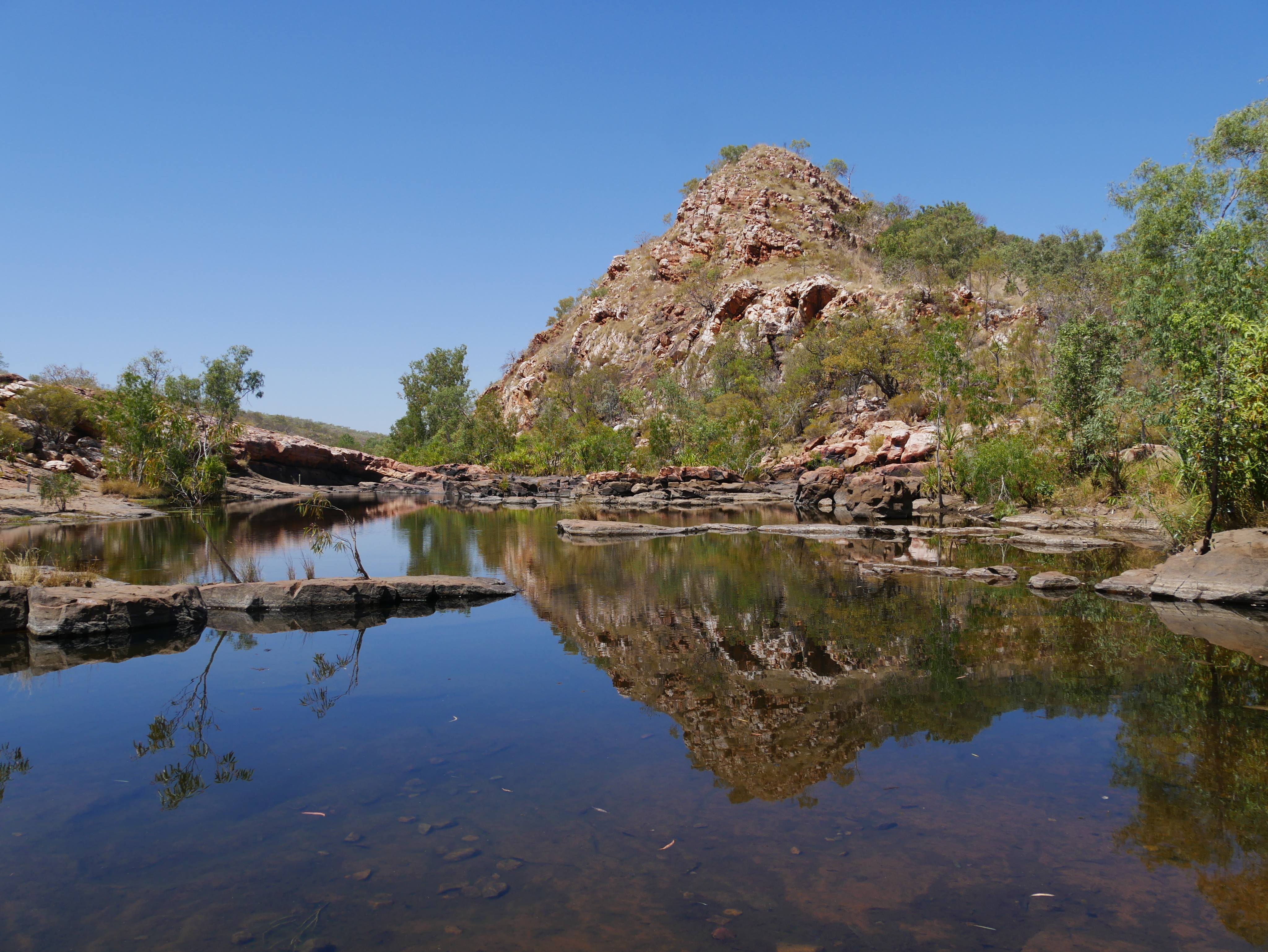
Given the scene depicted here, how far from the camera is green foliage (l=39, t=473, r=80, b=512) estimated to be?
37.9 meters

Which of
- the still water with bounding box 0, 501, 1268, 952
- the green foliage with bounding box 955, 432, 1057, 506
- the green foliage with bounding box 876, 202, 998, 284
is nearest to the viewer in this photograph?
the still water with bounding box 0, 501, 1268, 952

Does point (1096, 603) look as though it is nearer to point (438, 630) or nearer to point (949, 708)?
point (949, 708)

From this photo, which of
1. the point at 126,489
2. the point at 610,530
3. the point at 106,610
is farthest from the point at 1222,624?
the point at 126,489

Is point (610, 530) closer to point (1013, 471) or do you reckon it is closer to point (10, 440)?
point (1013, 471)

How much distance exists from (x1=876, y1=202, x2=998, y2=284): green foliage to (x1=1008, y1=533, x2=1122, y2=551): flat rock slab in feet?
178

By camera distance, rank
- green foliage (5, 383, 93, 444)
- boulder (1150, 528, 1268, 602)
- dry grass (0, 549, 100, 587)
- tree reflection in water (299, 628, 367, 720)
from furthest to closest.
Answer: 1. green foliage (5, 383, 93, 444)
2. dry grass (0, 549, 100, 587)
3. boulder (1150, 528, 1268, 602)
4. tree reflection in water (299, 628, 367, 720)

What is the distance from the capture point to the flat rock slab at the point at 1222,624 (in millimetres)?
10648

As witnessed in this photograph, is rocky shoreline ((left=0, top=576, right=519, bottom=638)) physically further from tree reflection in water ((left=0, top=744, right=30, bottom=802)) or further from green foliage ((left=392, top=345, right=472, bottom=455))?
green foliage ((left=392, top=345, right=472, bottom=455))

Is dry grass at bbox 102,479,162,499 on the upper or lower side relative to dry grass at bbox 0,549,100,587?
upper

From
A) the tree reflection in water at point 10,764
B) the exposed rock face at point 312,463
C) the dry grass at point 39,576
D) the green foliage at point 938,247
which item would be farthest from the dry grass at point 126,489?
the green foliage at point 938,247

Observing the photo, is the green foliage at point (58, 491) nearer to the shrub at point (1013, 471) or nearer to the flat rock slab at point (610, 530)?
the flat rock slab at point (610, 530)

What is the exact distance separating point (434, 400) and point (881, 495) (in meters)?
76.6

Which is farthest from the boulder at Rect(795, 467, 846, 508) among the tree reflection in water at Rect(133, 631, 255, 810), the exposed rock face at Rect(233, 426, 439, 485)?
the exposed rock face at Rect(233, 426, 439, 485)

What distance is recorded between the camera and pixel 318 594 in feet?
47.3
